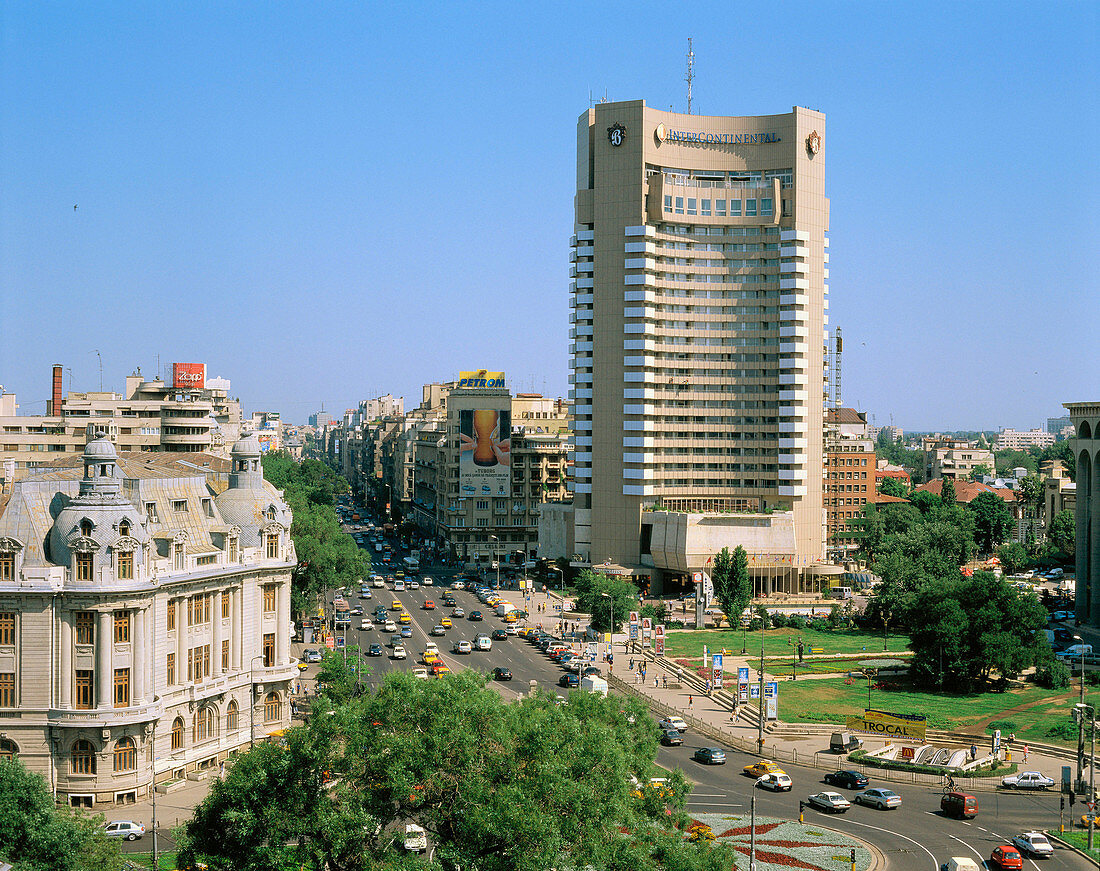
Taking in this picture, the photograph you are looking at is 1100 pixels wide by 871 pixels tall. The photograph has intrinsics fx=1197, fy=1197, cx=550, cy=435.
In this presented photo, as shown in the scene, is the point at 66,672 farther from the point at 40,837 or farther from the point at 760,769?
the point at 760,769

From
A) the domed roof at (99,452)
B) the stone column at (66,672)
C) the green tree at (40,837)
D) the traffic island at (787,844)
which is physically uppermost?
the domed roof at (99,452)

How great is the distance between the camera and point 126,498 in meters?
78.6

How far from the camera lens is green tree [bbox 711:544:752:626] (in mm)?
151512

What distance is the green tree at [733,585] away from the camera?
5965 inches

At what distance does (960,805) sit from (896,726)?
52.6 feet

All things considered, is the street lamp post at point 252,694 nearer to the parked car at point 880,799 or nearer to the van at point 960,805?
the parked car at point 880,799

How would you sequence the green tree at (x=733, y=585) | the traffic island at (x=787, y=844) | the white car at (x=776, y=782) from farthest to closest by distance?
1. the green tree at (x=733, y=585)
2. the white car at (x=776, y=782)
3. the traffic island at (x=787, y=844)

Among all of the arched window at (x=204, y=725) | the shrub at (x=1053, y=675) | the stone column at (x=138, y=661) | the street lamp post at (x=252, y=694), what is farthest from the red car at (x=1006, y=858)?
the arched window at (x=204, y=725)

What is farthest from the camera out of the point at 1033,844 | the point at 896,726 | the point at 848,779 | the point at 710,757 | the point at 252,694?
the point at 252,694

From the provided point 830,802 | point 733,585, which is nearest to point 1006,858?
point 830,802

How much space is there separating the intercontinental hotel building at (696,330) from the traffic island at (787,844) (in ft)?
349

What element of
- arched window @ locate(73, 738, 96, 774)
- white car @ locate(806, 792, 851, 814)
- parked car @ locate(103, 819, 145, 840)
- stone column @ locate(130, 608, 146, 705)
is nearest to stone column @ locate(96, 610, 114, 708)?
stone column @ locate(130, 608, 146, 705)

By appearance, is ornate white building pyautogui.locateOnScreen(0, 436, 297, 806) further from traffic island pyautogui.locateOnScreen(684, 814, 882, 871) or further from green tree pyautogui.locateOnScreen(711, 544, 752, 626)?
green tree pyautogui.locateOnScreen(711, 544, 752, 626)

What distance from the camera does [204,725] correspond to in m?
85.7
